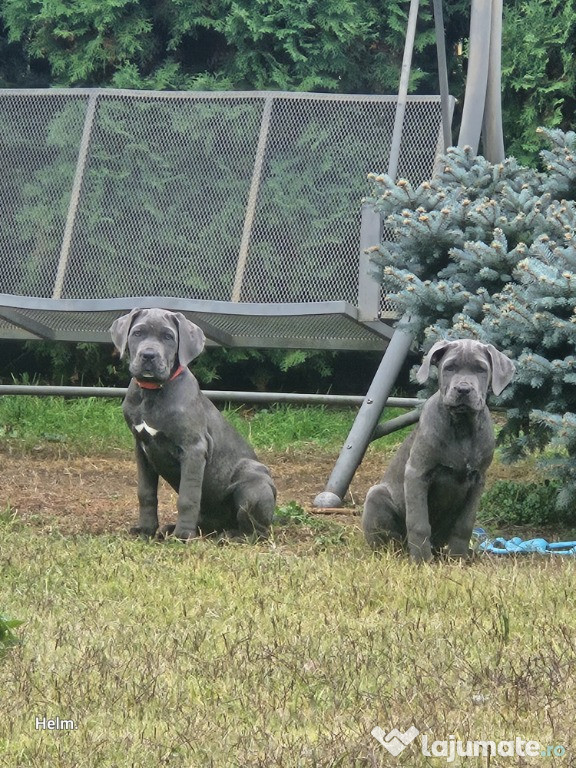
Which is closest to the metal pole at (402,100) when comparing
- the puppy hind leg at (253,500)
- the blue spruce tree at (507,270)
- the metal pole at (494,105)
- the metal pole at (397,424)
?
the metal pole at (494,105)

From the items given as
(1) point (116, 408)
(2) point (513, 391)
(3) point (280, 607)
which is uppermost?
(2) point (513, 391)

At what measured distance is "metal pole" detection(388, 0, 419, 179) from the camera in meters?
9.46

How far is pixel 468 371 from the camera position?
6.11 metres

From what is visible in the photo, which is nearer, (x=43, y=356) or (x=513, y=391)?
(x=513, y=391)

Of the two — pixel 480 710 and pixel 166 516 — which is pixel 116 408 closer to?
pixel 166 516

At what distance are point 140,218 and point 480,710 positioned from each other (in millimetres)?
6614

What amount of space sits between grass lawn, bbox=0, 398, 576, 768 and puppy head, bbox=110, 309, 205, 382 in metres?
0.86

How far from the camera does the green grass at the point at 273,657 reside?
355cm

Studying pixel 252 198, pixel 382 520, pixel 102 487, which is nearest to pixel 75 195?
pixel 252 198

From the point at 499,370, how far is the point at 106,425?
4.90 m

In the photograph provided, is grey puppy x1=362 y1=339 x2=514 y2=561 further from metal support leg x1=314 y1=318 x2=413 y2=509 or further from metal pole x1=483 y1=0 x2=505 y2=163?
metal pole x1=483 y1=0 x2=505 y2=163

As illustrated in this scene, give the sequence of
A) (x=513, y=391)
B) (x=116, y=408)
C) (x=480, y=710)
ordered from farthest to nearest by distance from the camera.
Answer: (x=116, y=408), (x=513, y=391), (x=480, y=710)

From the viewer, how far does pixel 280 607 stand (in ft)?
16.7

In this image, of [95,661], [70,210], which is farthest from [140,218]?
[95,661]
